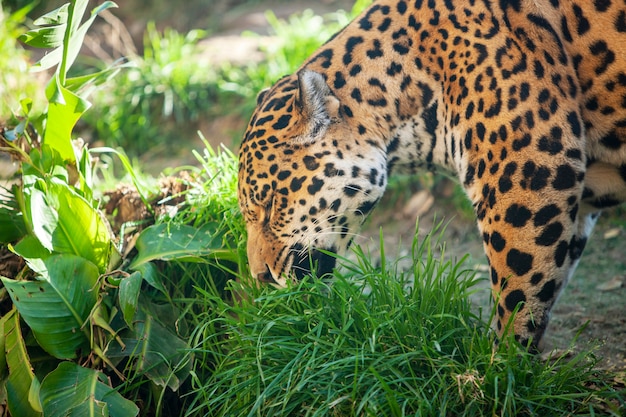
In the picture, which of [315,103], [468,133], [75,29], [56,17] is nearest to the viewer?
[468,133]

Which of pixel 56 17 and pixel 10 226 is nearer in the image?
pixel 56 17

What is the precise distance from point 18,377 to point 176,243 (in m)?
1.18

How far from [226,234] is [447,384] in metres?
1.73

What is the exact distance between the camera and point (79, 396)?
3.97 meters

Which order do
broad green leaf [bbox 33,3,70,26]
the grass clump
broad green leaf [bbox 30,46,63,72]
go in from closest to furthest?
1. the grass clump
2. broad green leaf [bbox 33,3,70,26]
3. broad green leaf [bbox 30,46,63,72]

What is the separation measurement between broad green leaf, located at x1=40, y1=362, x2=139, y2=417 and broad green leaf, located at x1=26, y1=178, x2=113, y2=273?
0.66 meters

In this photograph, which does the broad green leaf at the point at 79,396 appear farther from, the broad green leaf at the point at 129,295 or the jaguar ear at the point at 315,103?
the jaguar ear at the point at 315,103

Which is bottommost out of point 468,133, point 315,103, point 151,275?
point 151,275

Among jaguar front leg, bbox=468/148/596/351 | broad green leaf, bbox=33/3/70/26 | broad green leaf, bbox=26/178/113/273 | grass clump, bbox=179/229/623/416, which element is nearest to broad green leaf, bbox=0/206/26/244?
broad green leaf, bbox=26/178/113/273

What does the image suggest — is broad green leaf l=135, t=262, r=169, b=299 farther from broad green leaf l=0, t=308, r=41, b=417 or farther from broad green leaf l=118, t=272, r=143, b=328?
broad green leaf l=0, t=308, r=41, b=417

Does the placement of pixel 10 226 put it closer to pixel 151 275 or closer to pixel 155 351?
pixel 151 275

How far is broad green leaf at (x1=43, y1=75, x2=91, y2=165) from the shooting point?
4230 millimetres

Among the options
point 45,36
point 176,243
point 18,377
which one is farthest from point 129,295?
point 45,36

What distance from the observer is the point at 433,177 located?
23.0ft
